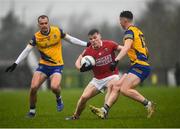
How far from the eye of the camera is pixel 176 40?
70.2 metres

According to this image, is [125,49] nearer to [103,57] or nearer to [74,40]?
[103,57]

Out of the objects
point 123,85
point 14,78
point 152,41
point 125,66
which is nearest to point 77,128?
point 123,85

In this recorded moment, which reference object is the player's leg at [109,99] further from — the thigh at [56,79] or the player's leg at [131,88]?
the thigh at [56,79]

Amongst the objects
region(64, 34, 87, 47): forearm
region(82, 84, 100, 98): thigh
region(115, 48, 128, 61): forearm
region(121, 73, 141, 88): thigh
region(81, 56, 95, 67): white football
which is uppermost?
region(115, 48, 128, 61): forearm

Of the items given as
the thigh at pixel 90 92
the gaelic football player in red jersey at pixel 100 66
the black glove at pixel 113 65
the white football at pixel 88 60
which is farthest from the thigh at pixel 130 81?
the white football at pixel 88 60

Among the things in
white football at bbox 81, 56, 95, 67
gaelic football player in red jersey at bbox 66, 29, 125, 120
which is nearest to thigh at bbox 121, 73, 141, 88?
gaelic football player in red jersey at bbox 66, 29, 125, 120

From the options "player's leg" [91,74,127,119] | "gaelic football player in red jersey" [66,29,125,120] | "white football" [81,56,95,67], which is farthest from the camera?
"gaelic football player in red jersey" [66,29,125,120]

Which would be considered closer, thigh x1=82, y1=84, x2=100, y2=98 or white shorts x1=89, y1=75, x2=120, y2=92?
thigh x1=82, y1=84, x2=100, y2=98

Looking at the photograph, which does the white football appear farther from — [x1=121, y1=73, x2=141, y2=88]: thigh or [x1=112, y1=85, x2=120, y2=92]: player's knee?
[x1=121, y1=73, x2=141, y2=88]: thigh

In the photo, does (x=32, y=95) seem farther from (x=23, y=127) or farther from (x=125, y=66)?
(x=125, y=66)

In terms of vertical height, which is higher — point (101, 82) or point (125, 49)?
point (125, 49)

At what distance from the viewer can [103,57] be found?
1516 cm

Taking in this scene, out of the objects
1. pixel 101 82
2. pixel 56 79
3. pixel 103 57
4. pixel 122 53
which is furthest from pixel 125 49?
pixel 56 79

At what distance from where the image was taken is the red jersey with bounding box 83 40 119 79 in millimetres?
15156
